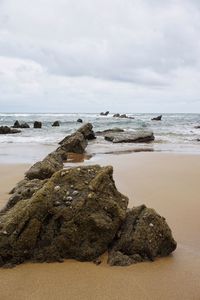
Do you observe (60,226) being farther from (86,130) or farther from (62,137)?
(62,137)

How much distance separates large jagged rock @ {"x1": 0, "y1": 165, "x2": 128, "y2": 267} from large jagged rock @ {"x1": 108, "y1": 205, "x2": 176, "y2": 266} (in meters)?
0.12

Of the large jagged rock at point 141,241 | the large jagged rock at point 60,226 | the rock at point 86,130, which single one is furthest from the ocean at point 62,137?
the large jagged rock at point 141,241

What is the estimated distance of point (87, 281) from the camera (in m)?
3.79

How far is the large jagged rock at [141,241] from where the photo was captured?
167 inches

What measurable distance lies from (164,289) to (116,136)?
2118cm

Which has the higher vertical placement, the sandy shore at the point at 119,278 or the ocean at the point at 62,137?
the sandy shore at the point at 119,278

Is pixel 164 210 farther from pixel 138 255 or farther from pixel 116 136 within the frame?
pixel 116 136

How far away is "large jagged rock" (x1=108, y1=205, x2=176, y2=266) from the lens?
13.9ft

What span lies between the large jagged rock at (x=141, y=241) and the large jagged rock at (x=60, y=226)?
4.8 inches

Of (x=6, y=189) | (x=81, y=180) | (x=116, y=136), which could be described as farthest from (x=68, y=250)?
(x=116, y=136)

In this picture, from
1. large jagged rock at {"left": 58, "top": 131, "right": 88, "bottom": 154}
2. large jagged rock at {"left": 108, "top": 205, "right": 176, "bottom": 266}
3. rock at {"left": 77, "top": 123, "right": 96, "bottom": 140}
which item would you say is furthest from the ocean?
large jagged rock at {"left": 108, "top": 205, "right": 176, "bottom": 266}

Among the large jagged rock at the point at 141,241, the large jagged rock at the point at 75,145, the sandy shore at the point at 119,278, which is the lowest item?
the large jagged rock at the point at 75,145

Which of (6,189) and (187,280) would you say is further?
(6,189)

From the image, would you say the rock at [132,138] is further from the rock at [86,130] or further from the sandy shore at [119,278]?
the sandy shore at [119,278]
